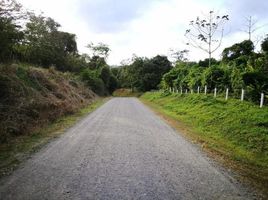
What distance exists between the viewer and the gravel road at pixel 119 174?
19.7 feet

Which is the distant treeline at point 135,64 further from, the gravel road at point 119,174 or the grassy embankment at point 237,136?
the gravel road at point 119,174

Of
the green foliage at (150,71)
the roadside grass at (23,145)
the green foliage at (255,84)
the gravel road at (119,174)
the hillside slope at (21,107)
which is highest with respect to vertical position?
the green foliage at (150,71)

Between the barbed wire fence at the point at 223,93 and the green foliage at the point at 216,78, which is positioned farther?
the green foliage at the point at 216,78

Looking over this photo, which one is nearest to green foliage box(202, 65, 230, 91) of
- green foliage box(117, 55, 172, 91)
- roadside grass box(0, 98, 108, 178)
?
roadside grass box(0, 98, 108, 178)

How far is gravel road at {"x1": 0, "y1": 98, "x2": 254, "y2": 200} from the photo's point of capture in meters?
6.01

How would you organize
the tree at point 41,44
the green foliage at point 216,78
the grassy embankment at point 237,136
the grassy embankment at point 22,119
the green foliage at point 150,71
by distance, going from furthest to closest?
the green foliage at point 150,71 < the tree at point 41,44 < the green foliage at point 216,78 < the grassy embankment at point 22,119 < the grassy embankment at point 237,136

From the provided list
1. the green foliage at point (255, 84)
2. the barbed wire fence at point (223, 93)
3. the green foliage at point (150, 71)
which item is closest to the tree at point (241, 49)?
the barbed wire fence at point (223, 93)

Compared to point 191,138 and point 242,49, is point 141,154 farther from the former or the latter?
point 242,49

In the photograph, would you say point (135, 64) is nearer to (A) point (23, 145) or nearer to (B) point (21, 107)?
(B) point (21, 107)

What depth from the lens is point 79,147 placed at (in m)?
10.4

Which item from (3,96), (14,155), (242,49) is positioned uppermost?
(242,49)

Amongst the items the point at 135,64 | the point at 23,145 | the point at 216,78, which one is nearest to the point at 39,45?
the point at 216,78

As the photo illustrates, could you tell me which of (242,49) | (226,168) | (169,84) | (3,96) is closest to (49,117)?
(3,96)

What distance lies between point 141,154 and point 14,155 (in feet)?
12.0
